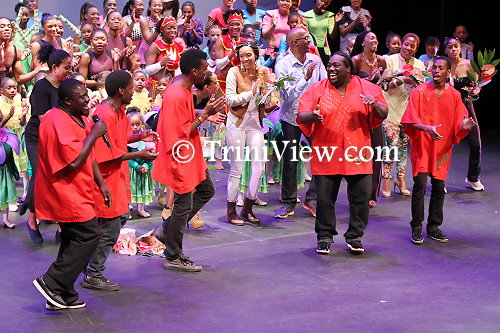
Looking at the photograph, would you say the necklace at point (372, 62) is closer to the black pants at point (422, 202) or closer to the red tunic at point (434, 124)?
the red tunic at point (434, 124)

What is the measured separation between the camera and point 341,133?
6.80 m

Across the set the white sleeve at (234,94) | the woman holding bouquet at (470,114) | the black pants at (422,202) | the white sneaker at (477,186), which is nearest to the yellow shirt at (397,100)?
the woman holding bouquet at (470,114)

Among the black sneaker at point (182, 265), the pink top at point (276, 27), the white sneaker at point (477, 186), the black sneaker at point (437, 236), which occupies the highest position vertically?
the pink top at point (276, 27)

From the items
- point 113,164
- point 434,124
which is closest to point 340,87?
point 434,124

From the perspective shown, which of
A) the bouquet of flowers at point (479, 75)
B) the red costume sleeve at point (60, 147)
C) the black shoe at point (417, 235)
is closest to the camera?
the red costume sleeve at point (60, 147)

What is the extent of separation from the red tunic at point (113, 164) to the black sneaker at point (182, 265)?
704 mm

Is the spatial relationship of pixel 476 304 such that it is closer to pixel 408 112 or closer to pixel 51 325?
pixel 408 112

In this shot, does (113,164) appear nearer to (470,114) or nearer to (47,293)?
(47,293)

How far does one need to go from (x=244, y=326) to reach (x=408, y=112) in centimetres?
280

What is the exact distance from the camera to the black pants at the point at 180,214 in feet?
20.7

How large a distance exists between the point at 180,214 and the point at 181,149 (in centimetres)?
50

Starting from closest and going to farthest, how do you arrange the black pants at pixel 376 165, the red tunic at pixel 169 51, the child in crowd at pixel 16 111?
the child in crowd at pixel 16 111
the black pants at pixel 376 165
the red tunic at pixel 169 51

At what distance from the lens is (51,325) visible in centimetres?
518

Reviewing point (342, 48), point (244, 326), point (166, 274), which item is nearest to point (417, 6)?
point (342, 48)
